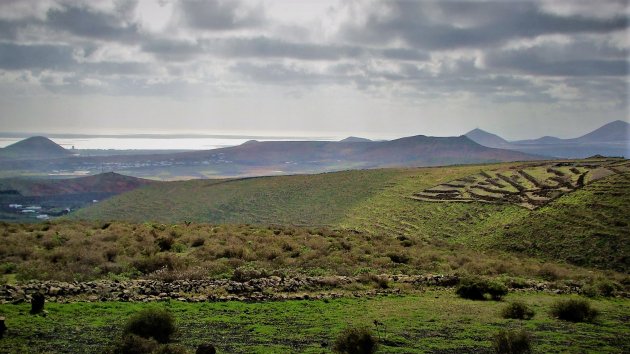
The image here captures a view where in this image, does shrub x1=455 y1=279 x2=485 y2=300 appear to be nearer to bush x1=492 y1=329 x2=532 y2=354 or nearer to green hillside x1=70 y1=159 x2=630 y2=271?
bush x1=492 y1=329 x2=532 y2=354

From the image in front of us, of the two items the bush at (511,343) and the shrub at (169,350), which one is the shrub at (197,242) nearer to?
the shrub at (169,350)

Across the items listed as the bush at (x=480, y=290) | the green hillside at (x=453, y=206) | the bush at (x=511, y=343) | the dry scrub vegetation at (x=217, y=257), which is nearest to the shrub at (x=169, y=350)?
the bush at (x=511, y=343)

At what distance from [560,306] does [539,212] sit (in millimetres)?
36045

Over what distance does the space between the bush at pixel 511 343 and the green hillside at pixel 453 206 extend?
29.9 metres

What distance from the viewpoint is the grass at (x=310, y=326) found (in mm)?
18359

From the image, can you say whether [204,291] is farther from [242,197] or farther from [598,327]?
[242,197]

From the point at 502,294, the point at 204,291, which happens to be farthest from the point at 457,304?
the point at 204,291

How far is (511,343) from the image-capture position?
17531mm

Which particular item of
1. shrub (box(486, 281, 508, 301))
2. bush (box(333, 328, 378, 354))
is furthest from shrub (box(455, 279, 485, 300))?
bush (box(333, 328, 378, 354))

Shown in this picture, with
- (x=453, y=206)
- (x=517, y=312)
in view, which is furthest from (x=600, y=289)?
(x=453, y=206)

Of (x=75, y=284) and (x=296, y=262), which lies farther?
(x=296, y=262)

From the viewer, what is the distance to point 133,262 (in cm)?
3078

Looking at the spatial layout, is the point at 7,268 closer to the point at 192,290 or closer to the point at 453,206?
the point at 192,290

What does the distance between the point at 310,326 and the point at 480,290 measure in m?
11.2
